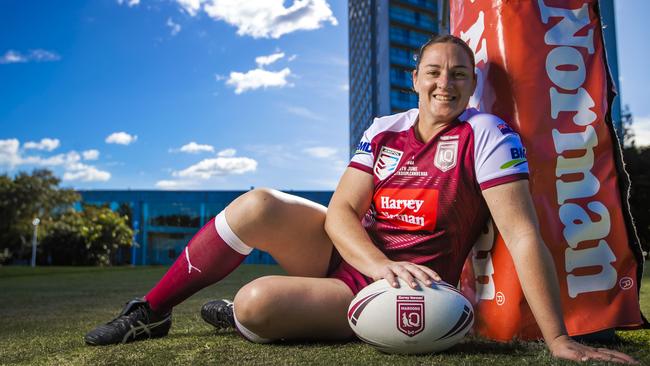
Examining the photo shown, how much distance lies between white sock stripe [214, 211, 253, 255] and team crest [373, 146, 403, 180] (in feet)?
1.87

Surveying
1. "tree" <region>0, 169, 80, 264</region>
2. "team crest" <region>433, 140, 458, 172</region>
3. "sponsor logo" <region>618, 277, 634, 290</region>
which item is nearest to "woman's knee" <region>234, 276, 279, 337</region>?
"team crest" <region>433, 140, 458, 172</region>

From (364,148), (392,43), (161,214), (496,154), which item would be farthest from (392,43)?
(496,154)

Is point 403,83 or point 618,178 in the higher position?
point 403,83

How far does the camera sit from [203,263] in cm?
209

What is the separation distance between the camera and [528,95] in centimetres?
202

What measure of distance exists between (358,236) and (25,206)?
26319 millimetres

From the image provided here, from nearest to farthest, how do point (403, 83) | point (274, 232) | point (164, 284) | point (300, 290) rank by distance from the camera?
point (300, 290) → point (274, 232) → point (164, 284) → point (403, 83)

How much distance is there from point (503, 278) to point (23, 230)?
2631cm

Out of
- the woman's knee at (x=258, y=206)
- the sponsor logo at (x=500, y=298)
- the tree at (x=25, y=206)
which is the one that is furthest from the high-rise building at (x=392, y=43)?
the woman's knee at (x=258, y=206)

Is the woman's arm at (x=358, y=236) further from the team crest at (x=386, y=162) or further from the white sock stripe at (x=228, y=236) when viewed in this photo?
the white sock stripe at (x=228, y=236)

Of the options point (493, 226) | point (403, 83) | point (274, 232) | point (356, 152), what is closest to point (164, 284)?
point (274, 232)

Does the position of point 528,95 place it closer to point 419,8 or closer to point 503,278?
point 503,278

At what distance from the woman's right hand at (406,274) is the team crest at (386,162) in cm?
40

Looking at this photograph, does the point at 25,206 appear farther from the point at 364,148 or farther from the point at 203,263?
the point at 364,148
